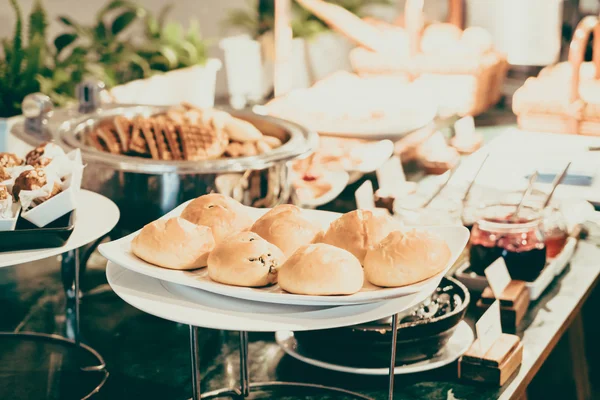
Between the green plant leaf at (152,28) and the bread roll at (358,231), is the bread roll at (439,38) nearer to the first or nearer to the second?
the bread roll at (358,231)

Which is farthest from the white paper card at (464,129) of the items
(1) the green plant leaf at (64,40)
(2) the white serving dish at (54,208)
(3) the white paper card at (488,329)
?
(1) the green plant leaf at (64,40)

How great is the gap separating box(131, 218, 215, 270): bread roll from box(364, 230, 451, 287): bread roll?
0.19 meters

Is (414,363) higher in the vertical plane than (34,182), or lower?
lower

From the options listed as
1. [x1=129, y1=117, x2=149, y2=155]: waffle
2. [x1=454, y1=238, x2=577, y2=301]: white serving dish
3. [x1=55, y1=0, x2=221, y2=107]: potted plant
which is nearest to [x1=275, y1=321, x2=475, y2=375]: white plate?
[x1=454, y1=238, x2=577, y2=301]: white serving dish

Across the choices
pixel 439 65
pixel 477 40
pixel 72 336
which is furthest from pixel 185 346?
pixel 477 40

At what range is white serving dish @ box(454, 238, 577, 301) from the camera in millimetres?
1363

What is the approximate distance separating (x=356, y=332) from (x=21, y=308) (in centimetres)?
65

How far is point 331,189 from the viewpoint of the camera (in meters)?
1.67

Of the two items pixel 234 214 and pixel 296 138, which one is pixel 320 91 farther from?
pixel 234 214

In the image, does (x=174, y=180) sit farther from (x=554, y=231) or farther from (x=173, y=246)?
(x=554, y=231)

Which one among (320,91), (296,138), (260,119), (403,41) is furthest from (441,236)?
(403,41)

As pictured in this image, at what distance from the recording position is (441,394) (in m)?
1.09

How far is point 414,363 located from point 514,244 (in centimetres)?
35

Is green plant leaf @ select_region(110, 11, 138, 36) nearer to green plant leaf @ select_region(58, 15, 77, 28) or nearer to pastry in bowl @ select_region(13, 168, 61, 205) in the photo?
green plant leaf @ select_region(58, 15, 77, 28)
